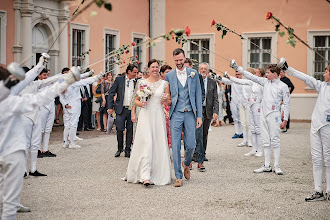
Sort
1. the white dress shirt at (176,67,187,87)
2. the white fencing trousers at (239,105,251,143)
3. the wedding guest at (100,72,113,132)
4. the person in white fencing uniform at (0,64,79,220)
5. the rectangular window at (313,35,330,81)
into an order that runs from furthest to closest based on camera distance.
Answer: the rectangular window at (313,35,330,81), the wedding guest at (100,72,113,132), the white fencing trousers at (239,105,251,143), the white dress shirt at (176,67,187,87), the person in white fencing uniform at (0,64,79,220)

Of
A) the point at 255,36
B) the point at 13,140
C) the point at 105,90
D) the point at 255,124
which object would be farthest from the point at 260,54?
the point at 13,140

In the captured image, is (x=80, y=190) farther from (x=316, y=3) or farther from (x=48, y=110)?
(x=316, y=3)

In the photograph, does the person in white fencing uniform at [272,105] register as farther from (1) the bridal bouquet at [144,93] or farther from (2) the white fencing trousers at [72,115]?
(2) the white fencing trousers at [72,115]

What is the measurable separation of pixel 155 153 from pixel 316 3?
19044mm

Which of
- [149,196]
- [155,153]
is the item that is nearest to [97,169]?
[155,153]

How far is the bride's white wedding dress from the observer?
8.98m

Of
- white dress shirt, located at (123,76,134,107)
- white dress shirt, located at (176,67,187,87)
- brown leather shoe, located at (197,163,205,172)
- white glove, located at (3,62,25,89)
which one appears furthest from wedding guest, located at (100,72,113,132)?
white glove, located at (3,62,25,89)

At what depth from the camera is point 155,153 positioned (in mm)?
9086

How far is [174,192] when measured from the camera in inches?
323

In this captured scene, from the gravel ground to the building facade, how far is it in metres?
10.2

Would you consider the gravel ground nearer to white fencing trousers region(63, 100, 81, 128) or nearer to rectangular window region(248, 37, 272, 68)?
white fencing trousers region(63, 100, 81, 128)

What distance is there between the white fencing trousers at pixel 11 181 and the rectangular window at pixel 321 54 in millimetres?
22675

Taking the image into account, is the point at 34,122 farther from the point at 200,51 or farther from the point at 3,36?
the point at 200,51

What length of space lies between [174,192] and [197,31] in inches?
816
